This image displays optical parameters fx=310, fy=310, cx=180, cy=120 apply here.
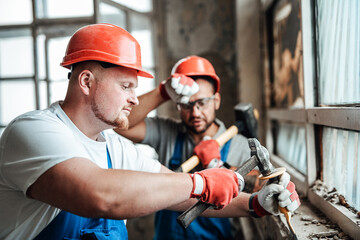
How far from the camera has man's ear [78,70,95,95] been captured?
1.42m

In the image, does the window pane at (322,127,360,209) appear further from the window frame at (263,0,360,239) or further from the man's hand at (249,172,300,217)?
the man's hand at (249,172,300,217)

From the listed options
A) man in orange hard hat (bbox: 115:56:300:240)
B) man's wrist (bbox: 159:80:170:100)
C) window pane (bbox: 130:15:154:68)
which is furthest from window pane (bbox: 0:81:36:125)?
man's wrist (bbox: 159:80:170:100)

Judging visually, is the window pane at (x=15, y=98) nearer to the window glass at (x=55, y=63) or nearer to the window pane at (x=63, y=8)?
the window glass at (x=55, y=63)

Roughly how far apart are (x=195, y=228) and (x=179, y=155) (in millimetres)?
543

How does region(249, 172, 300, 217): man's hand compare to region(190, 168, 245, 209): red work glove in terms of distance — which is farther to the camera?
region(249, 172, 300, 217): man's hand

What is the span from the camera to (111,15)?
3.35m

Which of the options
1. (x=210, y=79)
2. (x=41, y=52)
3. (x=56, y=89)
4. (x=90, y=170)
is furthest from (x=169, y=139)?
(x=41, y=52)

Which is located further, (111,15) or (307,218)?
(111,15)

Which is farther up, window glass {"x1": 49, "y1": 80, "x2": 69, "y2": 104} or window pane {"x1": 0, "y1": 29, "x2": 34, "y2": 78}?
window pane {"x1": 0, "y1": 29, "x2": 34, "y2": 78}

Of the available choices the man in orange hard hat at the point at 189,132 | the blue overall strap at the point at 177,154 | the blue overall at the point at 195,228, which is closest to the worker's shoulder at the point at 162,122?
the man in orange hard hat at the point at 189,132

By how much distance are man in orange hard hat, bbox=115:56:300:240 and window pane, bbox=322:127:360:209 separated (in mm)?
559

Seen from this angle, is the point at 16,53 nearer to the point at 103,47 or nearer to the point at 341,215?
the point at 103,47

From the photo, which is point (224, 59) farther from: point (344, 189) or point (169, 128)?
point (344, 189)

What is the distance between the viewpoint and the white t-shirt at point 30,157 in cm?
111
